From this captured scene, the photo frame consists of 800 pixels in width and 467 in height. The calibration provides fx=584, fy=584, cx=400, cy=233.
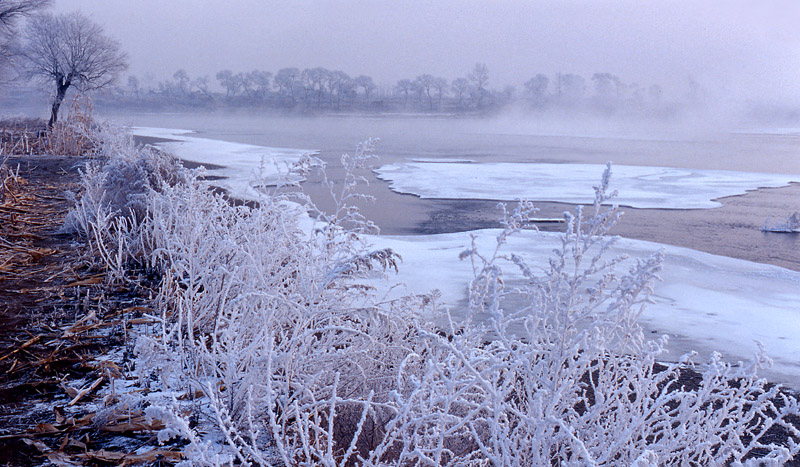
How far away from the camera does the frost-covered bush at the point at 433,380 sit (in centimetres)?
162

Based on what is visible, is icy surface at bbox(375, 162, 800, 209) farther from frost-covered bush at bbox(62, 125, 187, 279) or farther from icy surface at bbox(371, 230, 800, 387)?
frost-covered bush at bbox(62, 125, 187, 279)

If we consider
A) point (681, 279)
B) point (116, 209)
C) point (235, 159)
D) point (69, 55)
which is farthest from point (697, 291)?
point (69, 55)

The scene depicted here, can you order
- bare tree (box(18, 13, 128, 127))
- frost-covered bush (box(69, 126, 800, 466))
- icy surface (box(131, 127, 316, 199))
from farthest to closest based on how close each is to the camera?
bare tree (box(18, 13, 128, 127))
icy surface (box(131, 127, 316, 199))
frost-covered bush (box(69, 126, 800, 466))

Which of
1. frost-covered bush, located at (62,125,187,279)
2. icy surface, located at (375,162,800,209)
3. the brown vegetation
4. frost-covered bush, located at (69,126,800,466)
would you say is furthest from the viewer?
icy surface, located at (375,162,800,209)

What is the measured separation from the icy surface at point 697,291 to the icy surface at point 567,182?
440 centimetres

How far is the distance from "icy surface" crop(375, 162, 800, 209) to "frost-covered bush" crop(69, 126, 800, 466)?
30.6 ft

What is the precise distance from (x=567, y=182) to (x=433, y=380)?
44.1 ft

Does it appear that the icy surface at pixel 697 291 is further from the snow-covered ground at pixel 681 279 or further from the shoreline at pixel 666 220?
the shoreline at pixel 666 220

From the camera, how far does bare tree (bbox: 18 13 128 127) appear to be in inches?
1029

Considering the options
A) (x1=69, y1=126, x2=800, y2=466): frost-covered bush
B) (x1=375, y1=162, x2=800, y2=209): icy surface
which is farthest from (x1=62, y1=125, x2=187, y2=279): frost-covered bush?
(x1=375, y1=162, x2=800, y2=209): icy surface

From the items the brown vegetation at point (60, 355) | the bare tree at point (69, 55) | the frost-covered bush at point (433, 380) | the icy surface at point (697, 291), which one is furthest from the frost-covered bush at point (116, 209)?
the bare tree at point (69, 55)

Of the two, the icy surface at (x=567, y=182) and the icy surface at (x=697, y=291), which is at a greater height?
the icy surface at (x=567, y=182)

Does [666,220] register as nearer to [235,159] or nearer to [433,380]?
[433,380]

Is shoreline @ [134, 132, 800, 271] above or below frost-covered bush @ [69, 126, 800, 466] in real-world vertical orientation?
below
